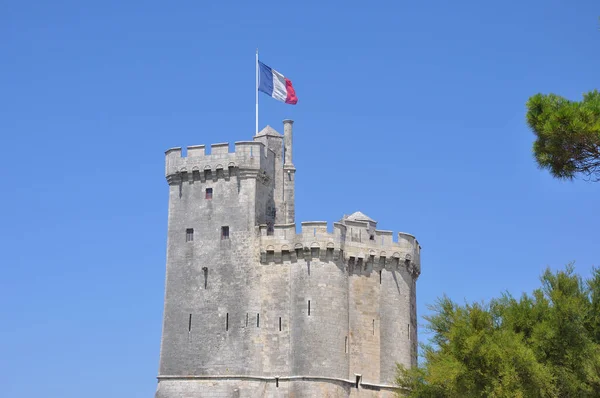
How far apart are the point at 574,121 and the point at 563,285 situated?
16.6 meters

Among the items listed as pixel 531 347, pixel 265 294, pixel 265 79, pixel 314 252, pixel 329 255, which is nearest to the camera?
pixel 531 347

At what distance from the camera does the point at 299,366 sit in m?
55.0

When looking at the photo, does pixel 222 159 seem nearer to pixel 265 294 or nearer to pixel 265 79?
pixel 265 79

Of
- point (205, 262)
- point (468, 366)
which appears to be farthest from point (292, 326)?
point (468, 366)

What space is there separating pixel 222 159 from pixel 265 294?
7627 millimetres

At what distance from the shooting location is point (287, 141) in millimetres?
62375

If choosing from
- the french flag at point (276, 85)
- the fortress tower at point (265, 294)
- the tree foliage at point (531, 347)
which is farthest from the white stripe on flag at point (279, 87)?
the tree foliage at point (531, 347)

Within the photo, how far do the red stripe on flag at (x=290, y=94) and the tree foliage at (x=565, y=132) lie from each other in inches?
1221

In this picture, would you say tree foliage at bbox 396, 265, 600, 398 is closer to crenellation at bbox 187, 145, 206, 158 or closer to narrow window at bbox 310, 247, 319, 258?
narrow window at bbox 310, 247, 319, 258

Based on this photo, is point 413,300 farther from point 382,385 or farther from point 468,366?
point 468,366

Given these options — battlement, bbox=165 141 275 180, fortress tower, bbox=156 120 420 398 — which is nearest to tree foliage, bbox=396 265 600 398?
fortress tower, bbox=156 120 420 398

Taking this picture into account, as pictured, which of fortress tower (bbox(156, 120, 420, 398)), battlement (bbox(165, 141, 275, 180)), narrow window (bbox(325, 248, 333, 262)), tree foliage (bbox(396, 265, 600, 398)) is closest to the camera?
tree foliage (bbox(396, 265, 600, 398))

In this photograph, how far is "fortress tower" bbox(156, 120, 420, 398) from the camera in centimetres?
5522

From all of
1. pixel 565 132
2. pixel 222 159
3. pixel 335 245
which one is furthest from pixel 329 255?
pixel 565 132
